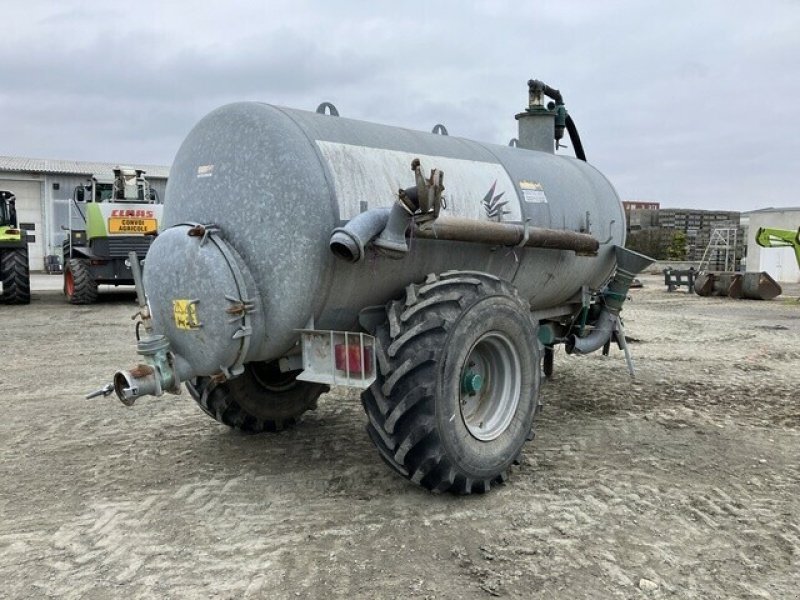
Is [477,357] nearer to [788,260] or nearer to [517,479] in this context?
[517,479]

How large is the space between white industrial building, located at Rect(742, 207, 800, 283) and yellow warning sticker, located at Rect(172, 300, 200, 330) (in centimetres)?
2534

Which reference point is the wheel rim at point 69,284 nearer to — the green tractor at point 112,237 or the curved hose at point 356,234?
the green tractor at point 112,237

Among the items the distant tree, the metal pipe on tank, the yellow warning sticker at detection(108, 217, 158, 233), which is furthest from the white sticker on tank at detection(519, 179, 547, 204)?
the distant tree

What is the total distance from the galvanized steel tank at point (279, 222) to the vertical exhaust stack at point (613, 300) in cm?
217

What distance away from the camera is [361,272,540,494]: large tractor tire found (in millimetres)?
3697

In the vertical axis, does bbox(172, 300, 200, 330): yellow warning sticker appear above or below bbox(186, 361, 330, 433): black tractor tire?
above

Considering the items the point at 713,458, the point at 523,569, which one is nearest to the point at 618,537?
the point at 523,569

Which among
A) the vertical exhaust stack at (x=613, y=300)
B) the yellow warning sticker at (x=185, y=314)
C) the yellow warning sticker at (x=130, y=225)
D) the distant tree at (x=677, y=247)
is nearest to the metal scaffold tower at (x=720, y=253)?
the distant tree at (x=677, y=247)

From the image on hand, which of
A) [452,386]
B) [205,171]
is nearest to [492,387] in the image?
[452,386]

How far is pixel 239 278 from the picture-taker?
3754 mm

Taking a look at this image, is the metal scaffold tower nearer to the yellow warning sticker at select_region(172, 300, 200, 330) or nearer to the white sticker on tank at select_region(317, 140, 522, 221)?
the white sticker on tank at select_region(317, 140, 522, 221)

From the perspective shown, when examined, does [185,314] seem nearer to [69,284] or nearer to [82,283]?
[82,283]

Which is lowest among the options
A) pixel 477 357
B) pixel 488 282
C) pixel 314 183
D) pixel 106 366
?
pixel 106 366

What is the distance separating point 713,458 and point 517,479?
4.87 feet
